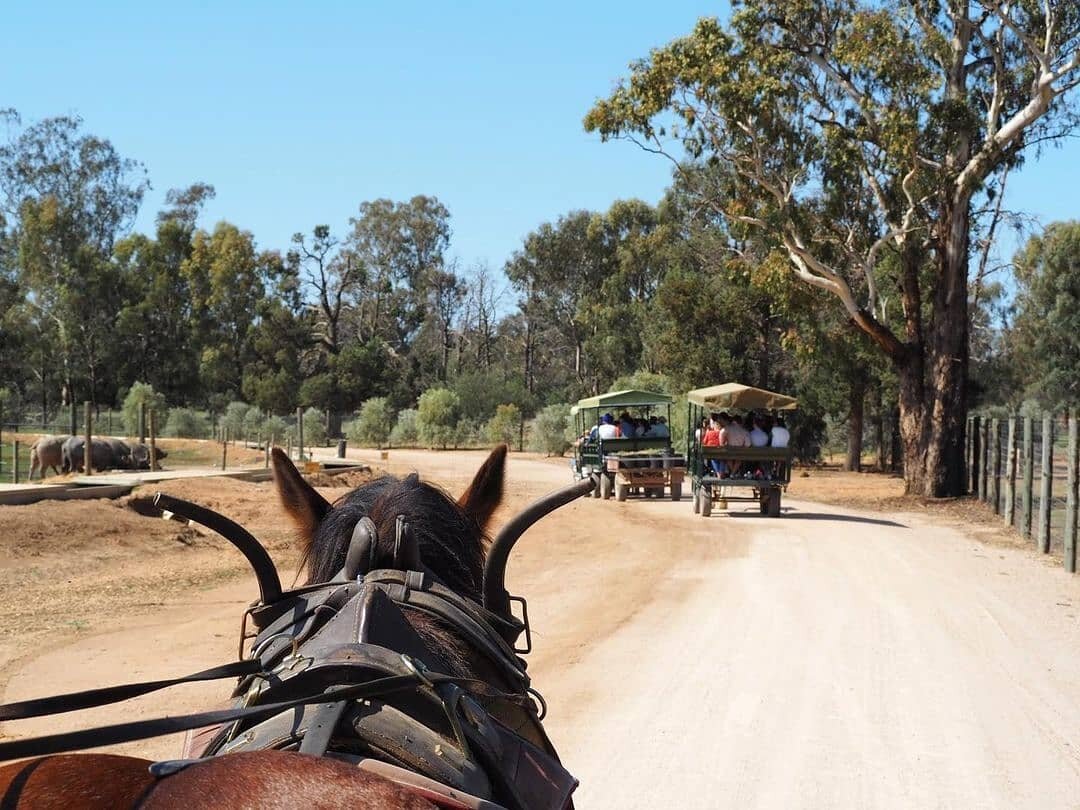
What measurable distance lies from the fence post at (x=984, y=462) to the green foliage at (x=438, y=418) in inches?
1067

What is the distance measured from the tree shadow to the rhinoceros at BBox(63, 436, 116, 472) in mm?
15979

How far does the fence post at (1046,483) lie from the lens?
14.9 meters

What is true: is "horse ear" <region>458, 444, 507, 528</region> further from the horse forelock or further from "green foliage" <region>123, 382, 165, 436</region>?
"green foliage" <region>123, 382, 165, 436</region>

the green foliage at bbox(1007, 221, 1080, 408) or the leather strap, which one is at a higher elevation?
the green foliage at bbox(1007, 221, 1080, 408)

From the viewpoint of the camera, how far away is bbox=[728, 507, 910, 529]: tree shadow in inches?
759

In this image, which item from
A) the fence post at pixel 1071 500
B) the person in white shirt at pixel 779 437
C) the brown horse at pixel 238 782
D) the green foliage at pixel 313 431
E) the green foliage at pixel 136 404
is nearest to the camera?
the brown horse at pixel 238 782

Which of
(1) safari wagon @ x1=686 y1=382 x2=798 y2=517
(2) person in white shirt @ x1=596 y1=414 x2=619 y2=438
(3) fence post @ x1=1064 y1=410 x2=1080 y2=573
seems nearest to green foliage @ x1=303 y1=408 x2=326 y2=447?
(2) person in white shirt @ x1=596 y1=414 x2=619 y2=438

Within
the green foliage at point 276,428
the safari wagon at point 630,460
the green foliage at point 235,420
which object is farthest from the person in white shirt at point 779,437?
the green foliage at point 235,420

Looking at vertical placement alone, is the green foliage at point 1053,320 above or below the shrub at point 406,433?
above

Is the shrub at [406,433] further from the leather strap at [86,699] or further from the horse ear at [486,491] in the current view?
the leather strap at [86,699]

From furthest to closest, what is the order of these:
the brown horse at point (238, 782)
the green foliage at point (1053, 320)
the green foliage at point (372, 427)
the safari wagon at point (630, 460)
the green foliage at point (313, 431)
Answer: the green foliage at point (372, 427) < the green foliage at point (1053, 320) < the green foliage at point (313, 431) < the safari wagon at point (630, 460) < the brown horse at point (238, 782)

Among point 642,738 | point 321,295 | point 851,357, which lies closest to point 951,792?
point 642,738

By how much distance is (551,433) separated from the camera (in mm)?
43719

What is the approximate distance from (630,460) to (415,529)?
20.5 m
